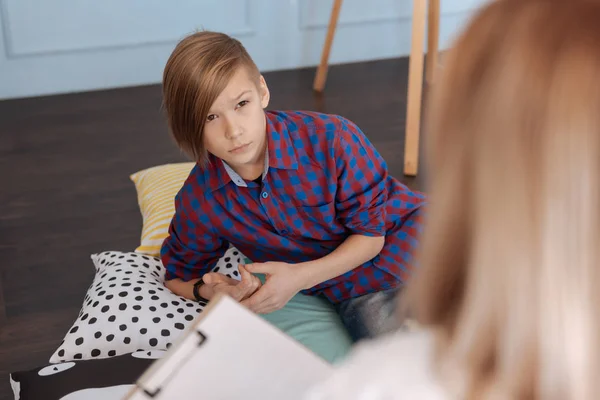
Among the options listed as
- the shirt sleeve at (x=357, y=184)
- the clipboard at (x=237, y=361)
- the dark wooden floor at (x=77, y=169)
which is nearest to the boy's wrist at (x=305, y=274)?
the shirt sleeve at (x=357, y=184)

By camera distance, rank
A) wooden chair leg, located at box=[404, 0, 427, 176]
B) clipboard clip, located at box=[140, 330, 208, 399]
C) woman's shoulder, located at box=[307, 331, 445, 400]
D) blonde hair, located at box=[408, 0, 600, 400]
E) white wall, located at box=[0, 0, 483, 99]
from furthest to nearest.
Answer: white wall, located at box=[0, 0, 483, 99], wooden chair leg, located at box=[404, 0, 427, 176], clipboard clip, located at box=[140, 330, 208, 399], woman's shoulder, located at box=[307, 331, 445, 400], blonde hair, located at box=[408, 0, 600, 400]

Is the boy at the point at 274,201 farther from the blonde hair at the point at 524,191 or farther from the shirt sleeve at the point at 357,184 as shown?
the blonde hair at the point at 524,191

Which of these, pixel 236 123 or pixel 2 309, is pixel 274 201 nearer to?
pixel 236 123

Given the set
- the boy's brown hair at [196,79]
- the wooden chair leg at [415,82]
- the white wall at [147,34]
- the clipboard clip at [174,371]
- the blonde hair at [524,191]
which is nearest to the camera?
the blonde hair at [524,191]

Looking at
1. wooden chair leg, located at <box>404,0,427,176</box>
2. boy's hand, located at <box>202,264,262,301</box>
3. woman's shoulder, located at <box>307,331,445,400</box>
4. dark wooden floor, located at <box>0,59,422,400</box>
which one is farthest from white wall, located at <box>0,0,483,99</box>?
woman's shoulder, located at <box>307,331,445,400</box>

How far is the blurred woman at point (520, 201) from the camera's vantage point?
1.63 ft

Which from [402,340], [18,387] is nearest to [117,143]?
[18,387]

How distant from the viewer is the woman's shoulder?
0.60m

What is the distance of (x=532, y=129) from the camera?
507mm

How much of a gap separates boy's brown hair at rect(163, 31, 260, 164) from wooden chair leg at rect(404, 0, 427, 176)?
1024 mm

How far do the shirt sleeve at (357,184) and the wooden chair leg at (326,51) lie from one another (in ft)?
5.41

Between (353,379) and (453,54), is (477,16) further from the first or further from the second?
(353,379)

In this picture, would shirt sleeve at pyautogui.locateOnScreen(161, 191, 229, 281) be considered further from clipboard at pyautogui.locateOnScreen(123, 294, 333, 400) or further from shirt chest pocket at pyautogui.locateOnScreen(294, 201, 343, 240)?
clipboard at pyautogui.locateOnScreen(123, 294, 333, 400)

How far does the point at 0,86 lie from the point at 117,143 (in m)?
0.65
